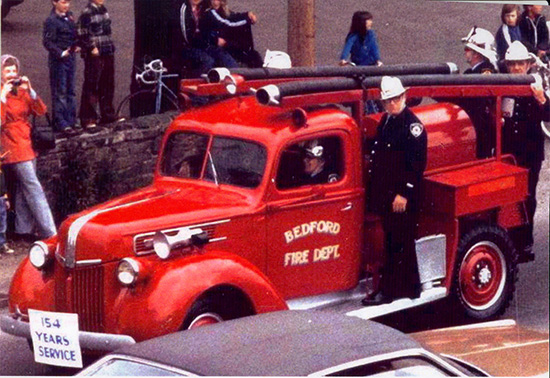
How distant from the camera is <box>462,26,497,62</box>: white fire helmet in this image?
870 cm

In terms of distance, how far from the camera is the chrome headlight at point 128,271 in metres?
7.90

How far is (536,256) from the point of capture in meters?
8.52

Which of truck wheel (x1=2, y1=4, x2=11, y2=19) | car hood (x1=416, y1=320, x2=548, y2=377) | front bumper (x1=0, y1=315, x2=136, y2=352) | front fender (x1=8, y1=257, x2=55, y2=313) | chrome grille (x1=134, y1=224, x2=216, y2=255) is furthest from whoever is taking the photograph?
truck wheel (x1=2, y1=4, x2=11, y2=19)

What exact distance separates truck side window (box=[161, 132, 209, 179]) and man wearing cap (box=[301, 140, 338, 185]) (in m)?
0.59

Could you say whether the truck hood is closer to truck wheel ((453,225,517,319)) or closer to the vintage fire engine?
the vintage fire engine

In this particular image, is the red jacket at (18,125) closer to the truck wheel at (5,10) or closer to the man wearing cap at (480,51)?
the truck wheel at (5,10)

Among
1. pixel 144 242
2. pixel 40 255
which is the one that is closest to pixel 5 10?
pixel 40 255

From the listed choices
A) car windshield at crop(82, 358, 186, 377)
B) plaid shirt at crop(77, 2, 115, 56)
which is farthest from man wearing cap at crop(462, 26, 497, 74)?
car windshield at crop(82, 358, 186, 377)

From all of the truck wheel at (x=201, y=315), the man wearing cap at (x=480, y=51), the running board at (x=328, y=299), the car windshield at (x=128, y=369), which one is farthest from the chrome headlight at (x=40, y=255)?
the man wearing cap at (x=480, y=51)

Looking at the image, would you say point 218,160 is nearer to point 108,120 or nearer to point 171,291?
point 108,120

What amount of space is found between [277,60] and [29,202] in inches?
65.6

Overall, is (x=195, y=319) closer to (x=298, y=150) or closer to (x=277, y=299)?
(x=277, y=299)

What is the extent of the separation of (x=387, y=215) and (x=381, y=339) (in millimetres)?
2216

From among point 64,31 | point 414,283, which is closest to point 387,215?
point 414,283
